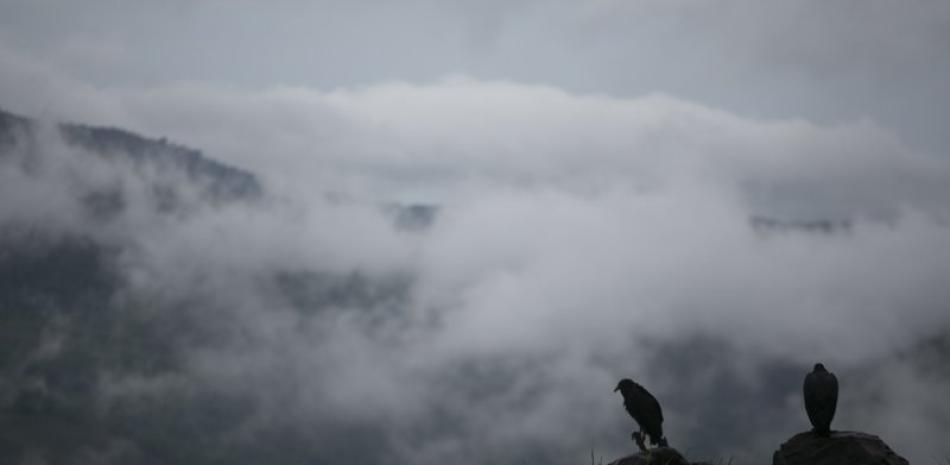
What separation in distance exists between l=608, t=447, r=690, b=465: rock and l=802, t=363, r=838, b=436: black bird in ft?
15.2

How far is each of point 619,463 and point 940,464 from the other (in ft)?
22.2

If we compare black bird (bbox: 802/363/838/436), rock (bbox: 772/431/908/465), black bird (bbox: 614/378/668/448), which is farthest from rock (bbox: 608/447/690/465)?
black bird (bbox: 614/378/668/448)

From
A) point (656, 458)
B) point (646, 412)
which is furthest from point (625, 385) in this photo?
point (656, 458)

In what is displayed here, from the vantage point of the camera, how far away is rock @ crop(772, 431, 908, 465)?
1867cm

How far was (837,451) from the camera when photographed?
19.3 meters

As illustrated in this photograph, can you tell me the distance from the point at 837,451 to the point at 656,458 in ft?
15.4

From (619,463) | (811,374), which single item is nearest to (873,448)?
(811,374)

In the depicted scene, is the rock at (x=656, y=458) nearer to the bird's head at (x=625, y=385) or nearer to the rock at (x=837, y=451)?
the rock at (x=837, y=451)

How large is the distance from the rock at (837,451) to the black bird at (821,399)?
0.58 meters

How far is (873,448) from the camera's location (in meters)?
19.2

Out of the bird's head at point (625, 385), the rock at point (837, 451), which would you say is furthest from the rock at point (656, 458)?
the bird's head at point (625, 385)

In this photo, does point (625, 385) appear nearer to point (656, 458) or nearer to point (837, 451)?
point (656, 458)

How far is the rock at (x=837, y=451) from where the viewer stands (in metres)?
18.7

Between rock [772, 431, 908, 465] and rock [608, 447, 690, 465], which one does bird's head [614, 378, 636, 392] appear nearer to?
rock [772, 431, 908, 465]
